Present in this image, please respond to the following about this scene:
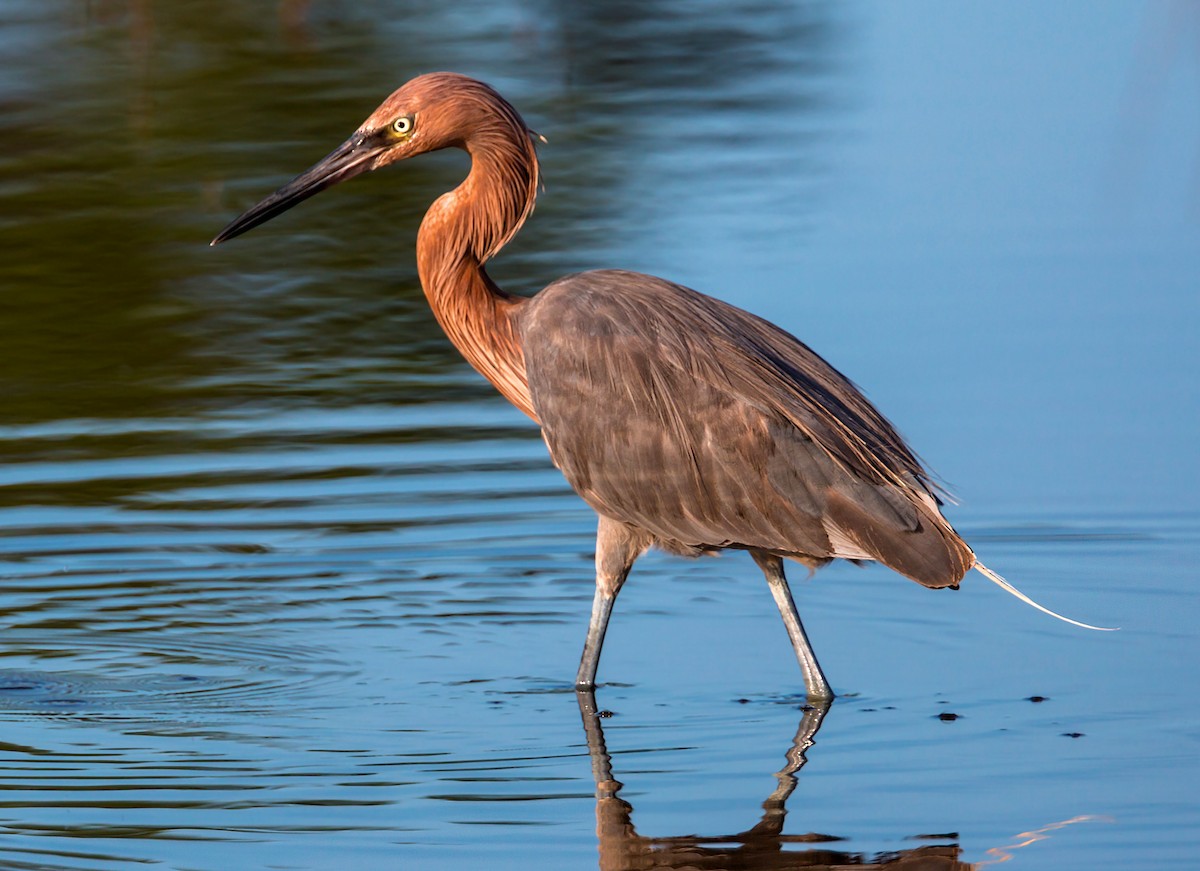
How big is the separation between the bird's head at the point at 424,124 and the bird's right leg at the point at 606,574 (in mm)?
1602

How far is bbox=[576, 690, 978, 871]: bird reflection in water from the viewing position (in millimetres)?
5516

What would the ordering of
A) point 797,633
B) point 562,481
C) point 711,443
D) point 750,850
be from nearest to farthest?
1. point 750,850
2. point 797,633
3. point 711,443
4. point 562,481

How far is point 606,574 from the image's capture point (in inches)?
288

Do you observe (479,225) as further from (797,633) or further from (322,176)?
(797,633)

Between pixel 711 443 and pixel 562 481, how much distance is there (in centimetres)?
241

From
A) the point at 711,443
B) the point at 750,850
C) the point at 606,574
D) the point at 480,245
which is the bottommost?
the point at 750,850

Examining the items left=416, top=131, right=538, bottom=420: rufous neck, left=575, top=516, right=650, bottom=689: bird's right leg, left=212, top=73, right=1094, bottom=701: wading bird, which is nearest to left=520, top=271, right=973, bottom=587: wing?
left=212, top=73, right=1094, bottom=701: wading bird

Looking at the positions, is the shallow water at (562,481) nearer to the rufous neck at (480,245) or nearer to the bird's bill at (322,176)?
the rufous neck at (480,245)

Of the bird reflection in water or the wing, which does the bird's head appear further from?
the bird reflection in water

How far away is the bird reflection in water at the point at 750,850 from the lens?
5.52m

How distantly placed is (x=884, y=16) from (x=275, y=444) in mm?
10287

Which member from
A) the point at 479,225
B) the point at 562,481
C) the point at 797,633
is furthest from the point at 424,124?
the point at 797,633

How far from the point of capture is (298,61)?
1822 centimetres

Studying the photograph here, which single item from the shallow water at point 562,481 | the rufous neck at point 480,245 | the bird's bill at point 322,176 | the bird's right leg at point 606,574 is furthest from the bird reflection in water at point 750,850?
the bird's bill at point 322,176
